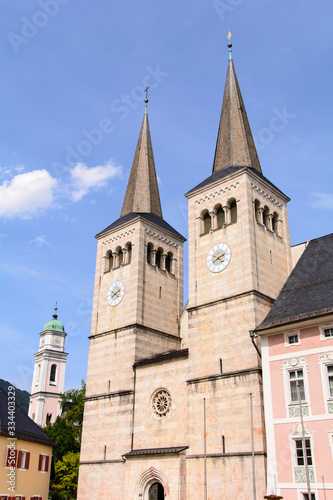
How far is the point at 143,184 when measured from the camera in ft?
148

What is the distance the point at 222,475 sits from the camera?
87.4ft

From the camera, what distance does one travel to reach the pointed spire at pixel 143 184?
4378 centimetres

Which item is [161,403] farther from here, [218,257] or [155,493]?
[218,257]

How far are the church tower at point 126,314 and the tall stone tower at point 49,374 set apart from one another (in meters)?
43.3

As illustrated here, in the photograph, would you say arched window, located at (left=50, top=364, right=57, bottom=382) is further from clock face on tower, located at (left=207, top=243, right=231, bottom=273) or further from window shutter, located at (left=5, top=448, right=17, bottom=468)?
clock face on tower, located at (left=207, top=243, right=231, bottom=273)

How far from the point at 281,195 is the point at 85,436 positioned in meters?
21.6

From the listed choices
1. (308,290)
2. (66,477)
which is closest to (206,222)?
(308,290)

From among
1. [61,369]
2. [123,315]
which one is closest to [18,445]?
[123,315]

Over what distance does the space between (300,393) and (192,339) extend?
8609mm

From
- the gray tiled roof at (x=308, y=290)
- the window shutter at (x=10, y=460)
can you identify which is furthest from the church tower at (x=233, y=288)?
the window shutter at (x=10, y=460)

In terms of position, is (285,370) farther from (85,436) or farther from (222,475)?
(85,436)

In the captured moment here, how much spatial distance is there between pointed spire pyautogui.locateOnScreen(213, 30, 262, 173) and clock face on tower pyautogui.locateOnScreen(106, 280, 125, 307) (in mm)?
11166

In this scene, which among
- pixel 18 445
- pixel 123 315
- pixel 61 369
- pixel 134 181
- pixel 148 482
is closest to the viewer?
pixel 148 482

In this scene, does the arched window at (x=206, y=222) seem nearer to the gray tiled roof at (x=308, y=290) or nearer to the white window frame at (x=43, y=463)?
the gray tiled roof at (x=308, y=290)
